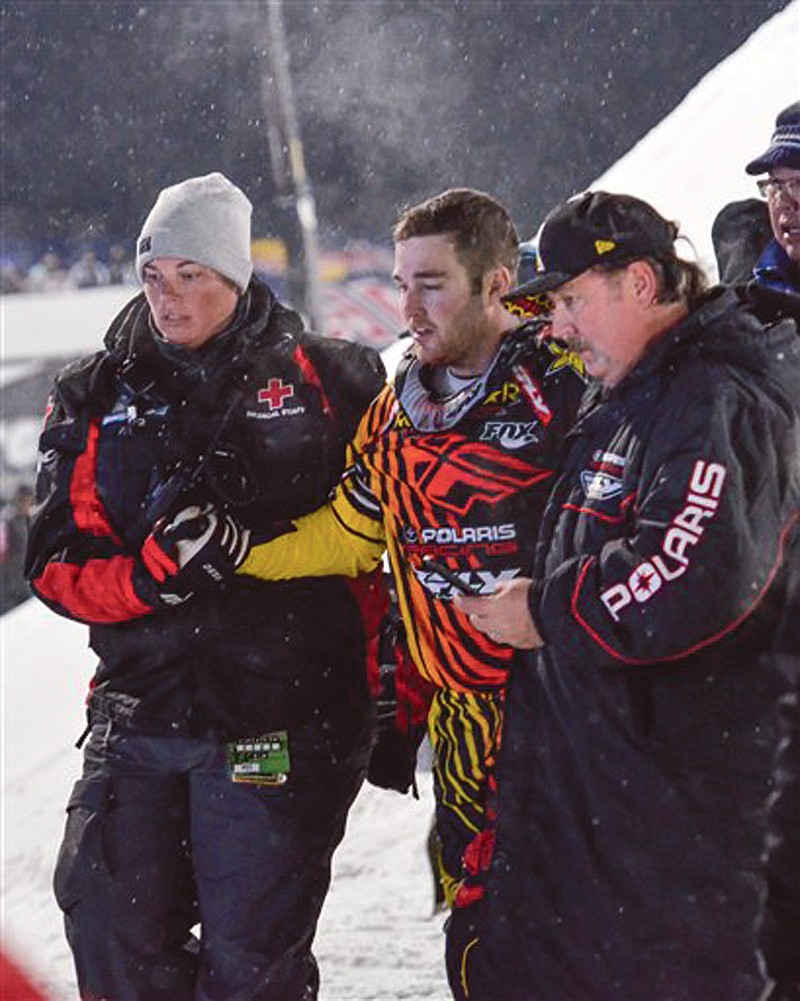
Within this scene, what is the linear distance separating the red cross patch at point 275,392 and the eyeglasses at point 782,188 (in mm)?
985

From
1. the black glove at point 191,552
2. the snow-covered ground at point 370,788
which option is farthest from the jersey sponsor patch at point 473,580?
the snow-covered ground at point 370,788

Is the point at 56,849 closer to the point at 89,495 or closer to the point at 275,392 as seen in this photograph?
the point at 89,495

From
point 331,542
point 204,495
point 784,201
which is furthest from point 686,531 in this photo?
point 204,495

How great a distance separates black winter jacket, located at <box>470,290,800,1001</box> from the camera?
2342 millimetres

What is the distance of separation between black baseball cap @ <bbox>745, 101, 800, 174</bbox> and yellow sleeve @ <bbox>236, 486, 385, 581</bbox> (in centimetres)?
97

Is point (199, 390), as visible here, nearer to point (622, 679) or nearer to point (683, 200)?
point (622, 679)

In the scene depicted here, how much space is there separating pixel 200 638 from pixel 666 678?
3.88 feet

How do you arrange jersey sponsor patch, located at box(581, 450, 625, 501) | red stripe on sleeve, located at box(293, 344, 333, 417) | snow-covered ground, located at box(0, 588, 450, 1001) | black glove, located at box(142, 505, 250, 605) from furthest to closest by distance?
1. snow-covered ground, located at box(0, 588, 450, 1001)
2. red stripe on sleeve, located at box(293, 344, 333, 417)
3. black glove, located at box(142, 505, 250, 605)
4. jersey sponsor patch, located at box(581, 450, 625, 501)

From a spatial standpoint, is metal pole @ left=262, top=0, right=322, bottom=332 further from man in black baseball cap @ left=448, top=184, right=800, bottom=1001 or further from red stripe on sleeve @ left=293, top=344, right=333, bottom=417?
man in black baseball cap @ left=448, top=184, right=800, bottom=1001

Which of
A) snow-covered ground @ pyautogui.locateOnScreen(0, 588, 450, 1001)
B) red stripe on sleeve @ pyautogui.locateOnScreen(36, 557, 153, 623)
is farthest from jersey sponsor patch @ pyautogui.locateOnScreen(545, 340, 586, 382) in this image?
snow-covered ground @ pyautogui.locateOnScreen(0, 588, 450, 1001)

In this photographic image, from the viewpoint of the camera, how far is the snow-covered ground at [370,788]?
479 centimetres

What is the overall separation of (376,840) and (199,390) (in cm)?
269

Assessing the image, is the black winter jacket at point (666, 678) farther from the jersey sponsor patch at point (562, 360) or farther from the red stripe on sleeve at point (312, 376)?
the red stripe on sleeve at point (312, 376)

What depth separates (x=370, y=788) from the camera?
5984mm
